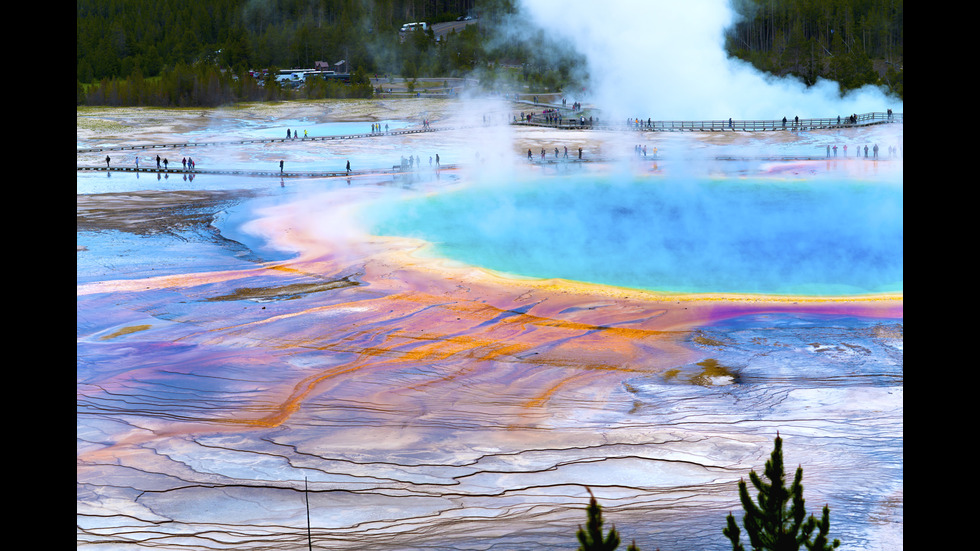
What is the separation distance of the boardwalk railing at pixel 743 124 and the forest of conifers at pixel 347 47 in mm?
6087

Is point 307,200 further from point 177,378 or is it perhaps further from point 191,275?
point 177,378

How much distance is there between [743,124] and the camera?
118 feet

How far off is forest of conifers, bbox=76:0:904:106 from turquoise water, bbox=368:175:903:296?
2066cm

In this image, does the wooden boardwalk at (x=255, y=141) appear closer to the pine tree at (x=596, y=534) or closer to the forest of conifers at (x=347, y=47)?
the forest of conifers at (x=347, y=47)

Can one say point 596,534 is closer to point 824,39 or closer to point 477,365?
point 477,365

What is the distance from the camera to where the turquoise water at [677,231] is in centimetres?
1553

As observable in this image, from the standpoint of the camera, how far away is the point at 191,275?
15.7 m

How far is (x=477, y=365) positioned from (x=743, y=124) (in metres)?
27.6

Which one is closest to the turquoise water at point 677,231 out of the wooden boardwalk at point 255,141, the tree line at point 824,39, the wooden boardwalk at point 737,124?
the wooden boardwalk at point 737,124

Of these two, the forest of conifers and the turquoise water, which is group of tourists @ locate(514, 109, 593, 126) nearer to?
the forest of conifers

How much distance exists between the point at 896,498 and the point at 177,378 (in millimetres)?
7420

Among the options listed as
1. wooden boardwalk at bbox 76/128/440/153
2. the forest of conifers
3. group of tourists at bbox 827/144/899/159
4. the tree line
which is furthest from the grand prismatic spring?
the forest of conifers

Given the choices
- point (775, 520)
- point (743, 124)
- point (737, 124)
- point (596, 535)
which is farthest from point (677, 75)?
point (596, 535)
